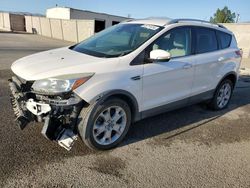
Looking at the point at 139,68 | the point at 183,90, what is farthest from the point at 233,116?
the point at 139,68

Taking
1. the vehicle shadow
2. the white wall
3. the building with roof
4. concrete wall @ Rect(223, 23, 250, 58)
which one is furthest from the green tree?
the vehicle shadow

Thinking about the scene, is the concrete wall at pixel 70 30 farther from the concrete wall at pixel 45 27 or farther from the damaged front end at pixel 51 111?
the damaged front end at pixel 51 111

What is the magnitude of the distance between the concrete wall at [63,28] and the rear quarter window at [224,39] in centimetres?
1829

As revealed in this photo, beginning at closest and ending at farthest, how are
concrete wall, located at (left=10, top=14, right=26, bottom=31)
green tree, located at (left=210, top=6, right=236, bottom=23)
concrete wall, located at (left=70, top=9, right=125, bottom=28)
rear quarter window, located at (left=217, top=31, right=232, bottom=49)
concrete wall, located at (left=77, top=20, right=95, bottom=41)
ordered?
rear quarter window, located at (left=217, top=31, right=232, bottom=49) < concrete wall, located at (left=77, top=20, right=95, bottom=41) < concrete wall, located at (left=10, top=14, right=26, bottom=31) < concrete wall, located at (left=70, top=9, right=125, bottom=28) < green tree, located at (left=210, top=6, right=236, bottom=23)

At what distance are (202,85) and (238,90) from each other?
3423 mm

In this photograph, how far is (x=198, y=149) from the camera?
3.92 meters

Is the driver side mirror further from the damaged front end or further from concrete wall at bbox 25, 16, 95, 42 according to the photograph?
concrete wall at bbox 25, 16, 95, 42

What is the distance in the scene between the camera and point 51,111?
313 centimetres

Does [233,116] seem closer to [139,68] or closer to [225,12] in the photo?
[139,68]

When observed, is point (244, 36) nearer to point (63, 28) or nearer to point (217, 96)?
point (217, 96)

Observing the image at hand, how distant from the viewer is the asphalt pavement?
3.03 m

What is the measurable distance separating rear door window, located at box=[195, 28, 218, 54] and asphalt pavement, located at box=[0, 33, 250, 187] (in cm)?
141

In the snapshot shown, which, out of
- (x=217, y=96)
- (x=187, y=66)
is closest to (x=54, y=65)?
(x=187, y=66)

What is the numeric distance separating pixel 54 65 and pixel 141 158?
5.59 ft
